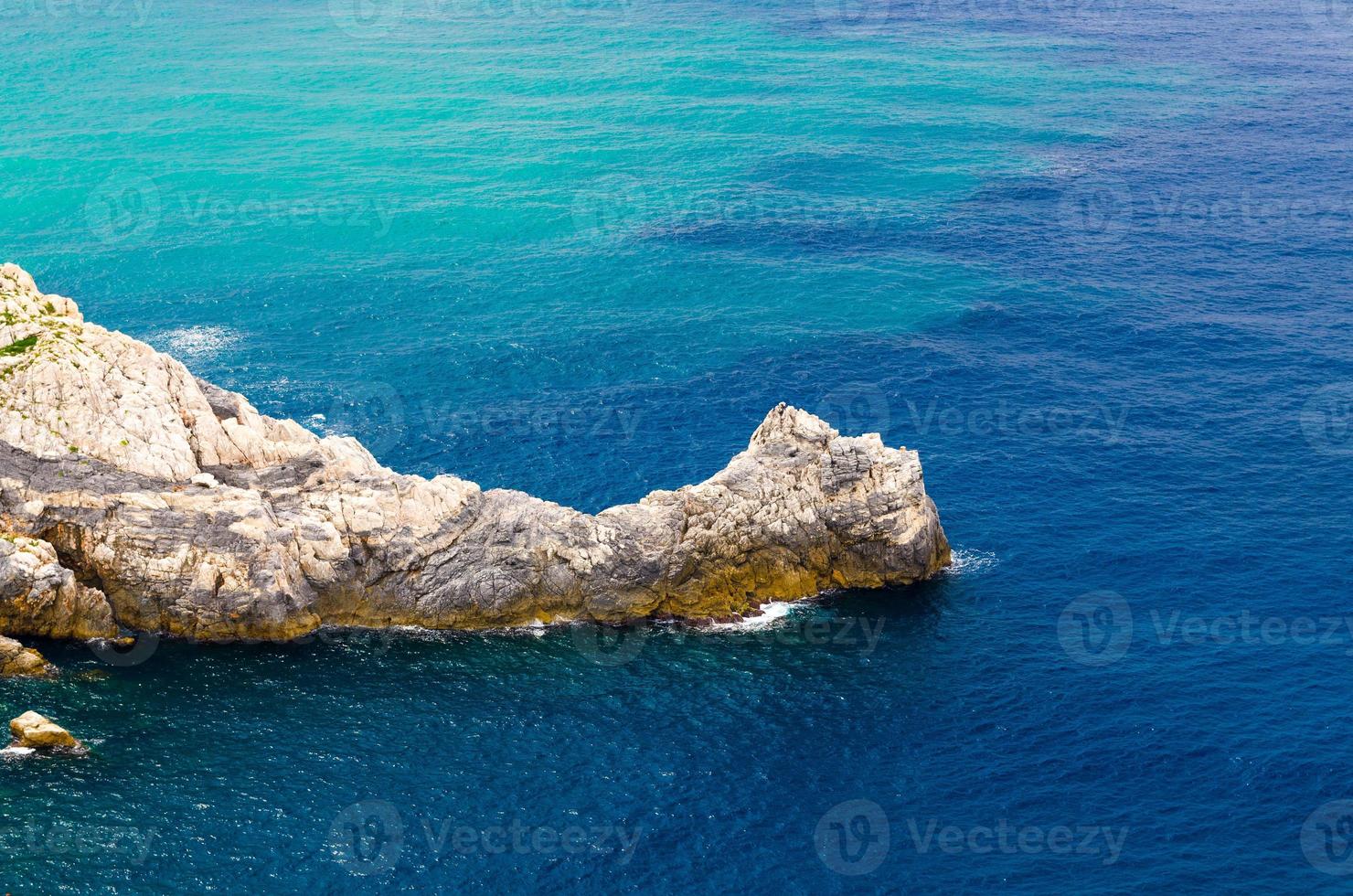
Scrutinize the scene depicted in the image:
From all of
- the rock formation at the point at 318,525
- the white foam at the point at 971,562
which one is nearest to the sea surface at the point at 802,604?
the white foam at the point at 971,562

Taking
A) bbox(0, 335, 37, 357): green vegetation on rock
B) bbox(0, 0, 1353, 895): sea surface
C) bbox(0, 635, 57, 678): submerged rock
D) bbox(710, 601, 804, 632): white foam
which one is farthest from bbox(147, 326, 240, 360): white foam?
bbox(710, 601, 804, 632): white foam

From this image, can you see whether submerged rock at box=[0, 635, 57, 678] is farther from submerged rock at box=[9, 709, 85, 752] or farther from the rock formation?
submerged rock at box=[9, 709, 85, 752]

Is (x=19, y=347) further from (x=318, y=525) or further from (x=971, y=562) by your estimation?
(x=971, y=562)

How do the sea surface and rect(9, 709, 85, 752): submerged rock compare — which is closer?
the sea surface

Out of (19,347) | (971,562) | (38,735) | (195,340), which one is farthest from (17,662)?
(971,562)

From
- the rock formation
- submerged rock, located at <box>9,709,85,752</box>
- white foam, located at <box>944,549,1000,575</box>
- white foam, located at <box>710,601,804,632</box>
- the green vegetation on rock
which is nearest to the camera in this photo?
submerged rock, located at <box>9,709,85,752</box>

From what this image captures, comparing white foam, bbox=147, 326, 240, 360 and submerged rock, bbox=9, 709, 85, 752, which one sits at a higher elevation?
white foam, bbox=147, 326, 240, 360

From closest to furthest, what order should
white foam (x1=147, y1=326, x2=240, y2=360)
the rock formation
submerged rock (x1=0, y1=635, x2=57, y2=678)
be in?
submerged rock (x1=0, y1=635, x2=57, y2=678) < the rock formation < white foam (x1=147, y1=326, x2=240, y2=360)

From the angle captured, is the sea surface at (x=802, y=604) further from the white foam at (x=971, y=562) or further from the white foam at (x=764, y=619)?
the white foam at (x=764, y=619)
